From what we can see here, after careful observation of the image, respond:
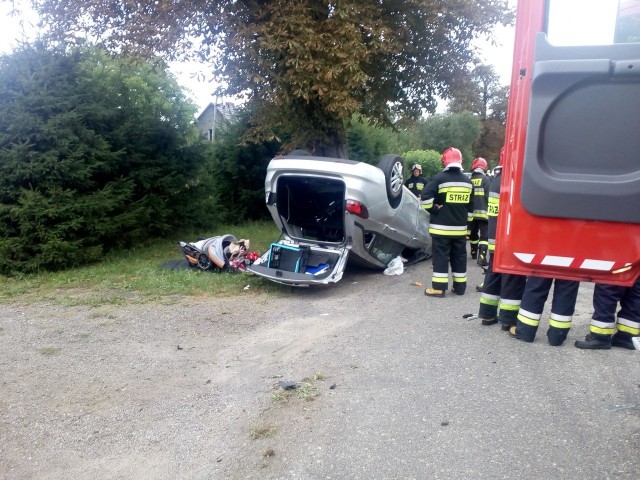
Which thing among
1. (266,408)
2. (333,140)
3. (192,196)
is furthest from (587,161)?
(192,196)

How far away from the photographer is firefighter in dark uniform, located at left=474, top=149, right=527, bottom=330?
5887 millimetres

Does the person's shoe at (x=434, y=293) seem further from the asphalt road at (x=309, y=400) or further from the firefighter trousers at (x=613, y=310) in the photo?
the firefighter trousers at (x=613, y=310)

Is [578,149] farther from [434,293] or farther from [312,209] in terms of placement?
[312,209]

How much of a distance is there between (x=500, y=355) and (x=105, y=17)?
28.5 feet

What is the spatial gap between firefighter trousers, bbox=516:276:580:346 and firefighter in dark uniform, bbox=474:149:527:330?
25cm

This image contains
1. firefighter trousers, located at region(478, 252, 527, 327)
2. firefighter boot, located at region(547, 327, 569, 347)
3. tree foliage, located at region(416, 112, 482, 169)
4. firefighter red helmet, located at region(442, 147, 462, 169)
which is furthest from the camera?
tree foliage, located at region(416, 112, 482, 169)

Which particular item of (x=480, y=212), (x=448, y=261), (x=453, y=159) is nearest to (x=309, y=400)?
(x=448, y=261)

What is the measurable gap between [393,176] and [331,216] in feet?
3.46

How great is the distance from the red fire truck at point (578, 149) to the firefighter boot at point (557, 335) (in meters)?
2.65

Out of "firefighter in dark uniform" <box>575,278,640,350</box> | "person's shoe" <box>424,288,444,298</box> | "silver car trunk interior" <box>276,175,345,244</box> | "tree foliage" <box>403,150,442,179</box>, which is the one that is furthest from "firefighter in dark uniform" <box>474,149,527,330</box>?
"tree foliage" <box>403,150,442,179</box>

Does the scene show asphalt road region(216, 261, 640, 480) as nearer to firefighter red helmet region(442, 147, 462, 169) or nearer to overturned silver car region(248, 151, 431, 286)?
overturned silver car region(248, 151, 431, 286)

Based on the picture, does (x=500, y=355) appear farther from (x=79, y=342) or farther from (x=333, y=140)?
(x=333, y=140)

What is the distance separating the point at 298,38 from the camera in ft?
30.8

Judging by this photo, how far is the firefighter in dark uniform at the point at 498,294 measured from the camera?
19.3 ft
